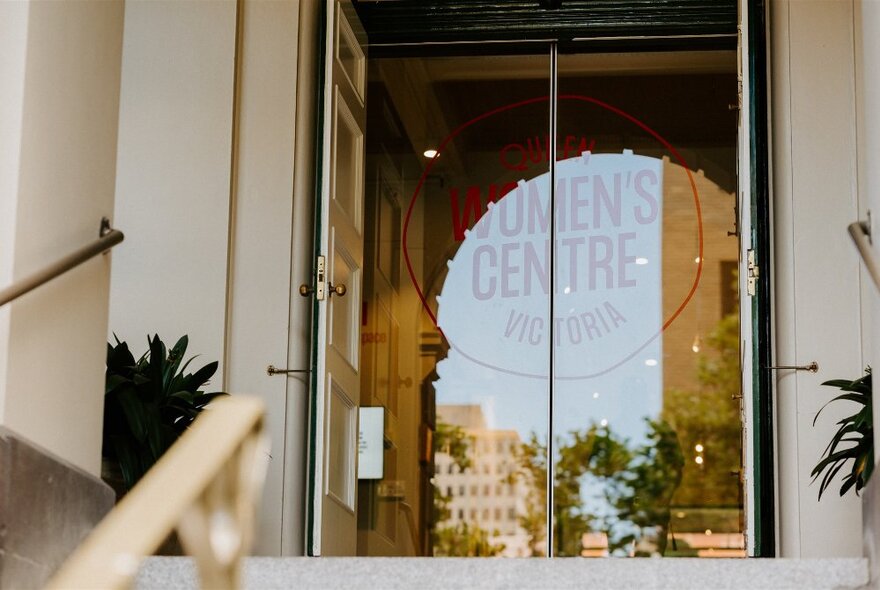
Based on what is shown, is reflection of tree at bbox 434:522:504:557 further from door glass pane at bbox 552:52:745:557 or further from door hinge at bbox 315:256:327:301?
door hinge at bbox 315:256:327:301

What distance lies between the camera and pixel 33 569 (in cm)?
282

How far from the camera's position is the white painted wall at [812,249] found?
4.77 metres

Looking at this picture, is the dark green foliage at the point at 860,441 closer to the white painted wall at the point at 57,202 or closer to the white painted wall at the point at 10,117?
the white painted wall at the point at 57,202

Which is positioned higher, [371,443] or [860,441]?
[371,443]

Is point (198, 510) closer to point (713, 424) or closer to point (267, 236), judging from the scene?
point (267, 236)

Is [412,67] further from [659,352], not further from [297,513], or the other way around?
[297,513]

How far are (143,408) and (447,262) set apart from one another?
439cm

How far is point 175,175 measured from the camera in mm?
5195

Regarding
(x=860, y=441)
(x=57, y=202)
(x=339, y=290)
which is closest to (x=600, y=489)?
(x=339, y=290)

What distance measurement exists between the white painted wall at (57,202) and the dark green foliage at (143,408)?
0.44 m

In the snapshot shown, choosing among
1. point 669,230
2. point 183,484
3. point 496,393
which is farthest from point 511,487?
point 183,484

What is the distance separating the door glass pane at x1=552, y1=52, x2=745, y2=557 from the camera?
7758mm

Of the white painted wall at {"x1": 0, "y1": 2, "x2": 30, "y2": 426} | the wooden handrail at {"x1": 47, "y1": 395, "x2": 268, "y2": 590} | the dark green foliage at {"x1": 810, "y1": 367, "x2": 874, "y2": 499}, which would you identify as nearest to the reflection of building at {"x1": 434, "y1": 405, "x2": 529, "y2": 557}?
the dark green foliage at {"x1": 810, "y1": 367, "x2": 874, "y2": 499}

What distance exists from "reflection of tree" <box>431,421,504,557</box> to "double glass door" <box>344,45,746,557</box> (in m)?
0.09
